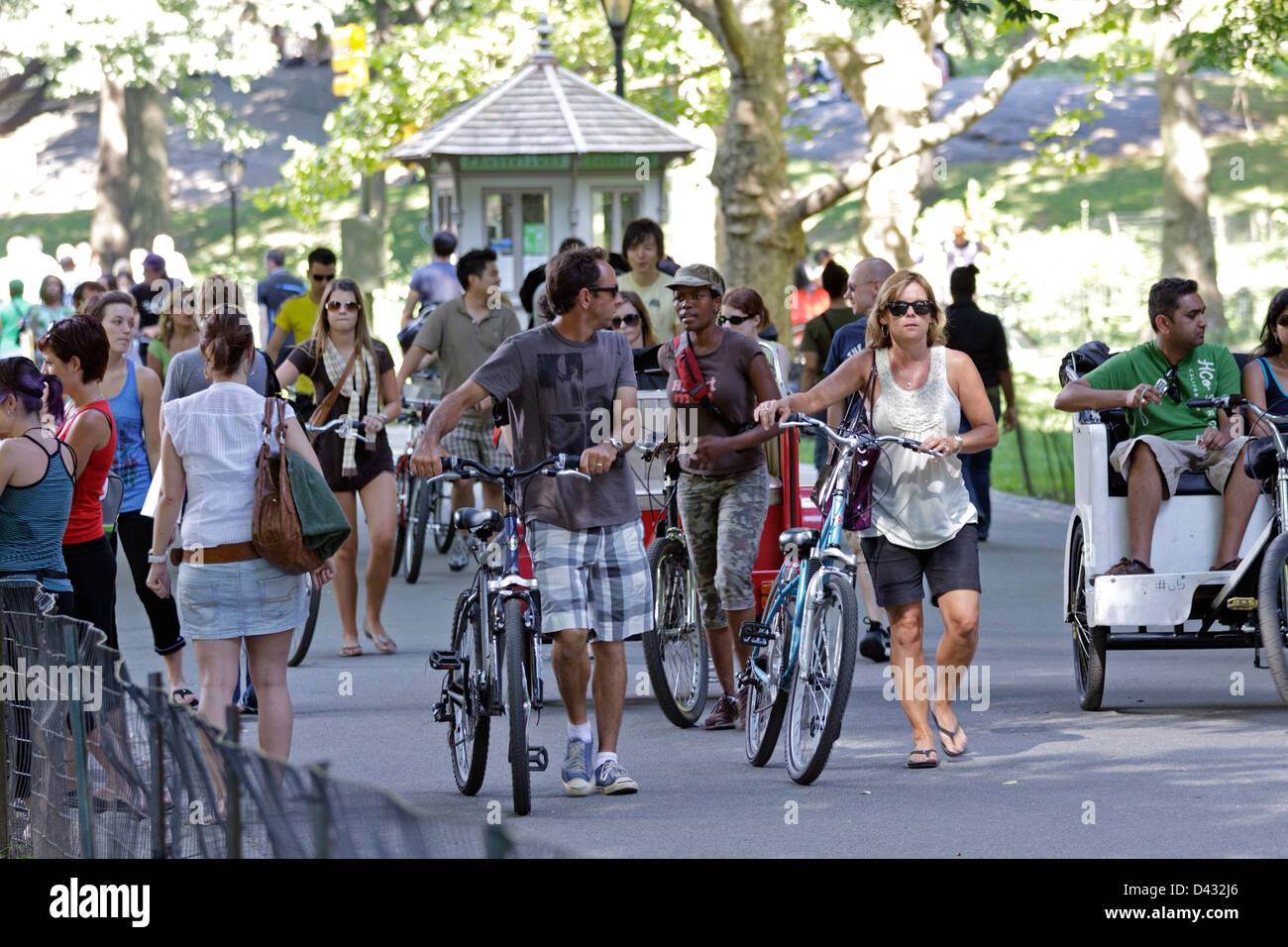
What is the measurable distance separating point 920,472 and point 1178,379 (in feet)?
6.03

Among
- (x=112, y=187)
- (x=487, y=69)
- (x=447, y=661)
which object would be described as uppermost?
(x=112, y=187)

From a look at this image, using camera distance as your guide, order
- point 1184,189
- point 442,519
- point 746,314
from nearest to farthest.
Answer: point 746,314 < point 442,519 < point 1184,189

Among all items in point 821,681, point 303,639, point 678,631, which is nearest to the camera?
point 821,681

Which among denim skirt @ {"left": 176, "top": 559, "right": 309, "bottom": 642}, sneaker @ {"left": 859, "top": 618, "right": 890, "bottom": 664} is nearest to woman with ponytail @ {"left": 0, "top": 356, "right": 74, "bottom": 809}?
denim skirt @ {"left": 176, "top": 559, "right": 309, "bottom": 642}

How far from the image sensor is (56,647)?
586 cm

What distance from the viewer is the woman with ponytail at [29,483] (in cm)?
704

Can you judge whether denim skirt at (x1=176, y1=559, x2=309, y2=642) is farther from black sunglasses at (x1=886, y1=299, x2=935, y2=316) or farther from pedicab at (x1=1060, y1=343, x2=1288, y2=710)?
pedicab at (x1=1060, y1=343, x2=1288, y2=710)

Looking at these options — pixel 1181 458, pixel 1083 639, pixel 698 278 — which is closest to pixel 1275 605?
pixel 1181 458

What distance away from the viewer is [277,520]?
6.83 metres

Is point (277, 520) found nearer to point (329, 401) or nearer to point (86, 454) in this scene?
point (86, 454)

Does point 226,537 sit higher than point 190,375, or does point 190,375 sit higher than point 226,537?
point 190,375

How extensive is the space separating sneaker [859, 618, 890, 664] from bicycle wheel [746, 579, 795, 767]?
2.60 meters

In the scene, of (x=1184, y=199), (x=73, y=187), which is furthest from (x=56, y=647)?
(x=73, y=187)

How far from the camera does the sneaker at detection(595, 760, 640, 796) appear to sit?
24.3 feet
